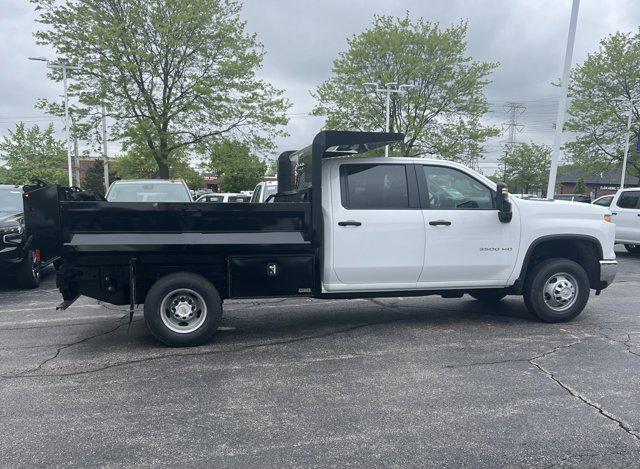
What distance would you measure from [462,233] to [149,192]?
6.99m

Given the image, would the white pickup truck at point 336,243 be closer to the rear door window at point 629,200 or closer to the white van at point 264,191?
the white van at point 264,191

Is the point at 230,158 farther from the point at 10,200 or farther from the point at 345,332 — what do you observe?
the point at 345,332

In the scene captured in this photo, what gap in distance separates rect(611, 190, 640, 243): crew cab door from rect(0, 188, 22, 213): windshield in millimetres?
14345

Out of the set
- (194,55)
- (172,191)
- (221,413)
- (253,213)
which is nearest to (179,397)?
(221,413)

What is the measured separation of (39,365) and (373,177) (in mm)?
3935

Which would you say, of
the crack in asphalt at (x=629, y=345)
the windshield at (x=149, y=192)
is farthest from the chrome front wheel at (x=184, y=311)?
the windshield at (x=149, y=192)

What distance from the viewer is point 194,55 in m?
21.5

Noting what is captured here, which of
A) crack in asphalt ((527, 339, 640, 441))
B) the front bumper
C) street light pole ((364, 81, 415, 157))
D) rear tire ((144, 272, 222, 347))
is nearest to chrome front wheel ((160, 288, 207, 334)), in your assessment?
rear tire ((144, 272, 222, 347))

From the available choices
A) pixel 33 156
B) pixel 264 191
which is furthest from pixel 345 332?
pixel 33 156

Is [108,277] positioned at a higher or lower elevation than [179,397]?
higher

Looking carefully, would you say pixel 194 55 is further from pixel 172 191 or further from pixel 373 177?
pixel 373 177

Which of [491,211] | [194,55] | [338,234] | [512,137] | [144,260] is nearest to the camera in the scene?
[144,260]

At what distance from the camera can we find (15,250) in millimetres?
7918

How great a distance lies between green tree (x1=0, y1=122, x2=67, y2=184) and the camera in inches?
1778
